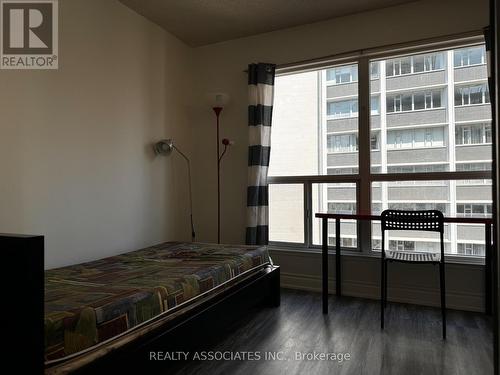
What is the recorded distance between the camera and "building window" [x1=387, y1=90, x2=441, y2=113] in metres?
2.84

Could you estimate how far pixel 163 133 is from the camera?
10.8ft

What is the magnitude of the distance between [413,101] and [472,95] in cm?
44

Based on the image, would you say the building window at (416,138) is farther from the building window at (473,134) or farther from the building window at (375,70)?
the building window at (375,70)

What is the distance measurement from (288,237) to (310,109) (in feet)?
4.32

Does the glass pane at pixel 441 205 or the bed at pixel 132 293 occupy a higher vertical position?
the glass pane at pixel 441 205

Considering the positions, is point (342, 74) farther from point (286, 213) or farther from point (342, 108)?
point (286, 213)

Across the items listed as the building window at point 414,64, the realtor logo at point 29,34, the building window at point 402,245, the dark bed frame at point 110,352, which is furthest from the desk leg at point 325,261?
the realtor logo at point 29,34

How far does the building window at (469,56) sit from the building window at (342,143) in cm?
102

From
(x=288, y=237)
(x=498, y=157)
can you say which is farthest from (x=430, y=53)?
(x=498, y=157)

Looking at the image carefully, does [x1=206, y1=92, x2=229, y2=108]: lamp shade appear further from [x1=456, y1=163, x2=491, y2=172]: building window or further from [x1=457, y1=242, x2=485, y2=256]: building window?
[x1=457, y1=242, x2=485, y2=256]: building window

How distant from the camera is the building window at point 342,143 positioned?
3080mm

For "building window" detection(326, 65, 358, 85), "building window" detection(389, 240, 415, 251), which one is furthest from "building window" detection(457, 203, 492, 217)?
"building window" detection(326, 65, 358, 85)

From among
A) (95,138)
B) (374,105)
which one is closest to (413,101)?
(374,105)

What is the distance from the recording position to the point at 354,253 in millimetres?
3047
